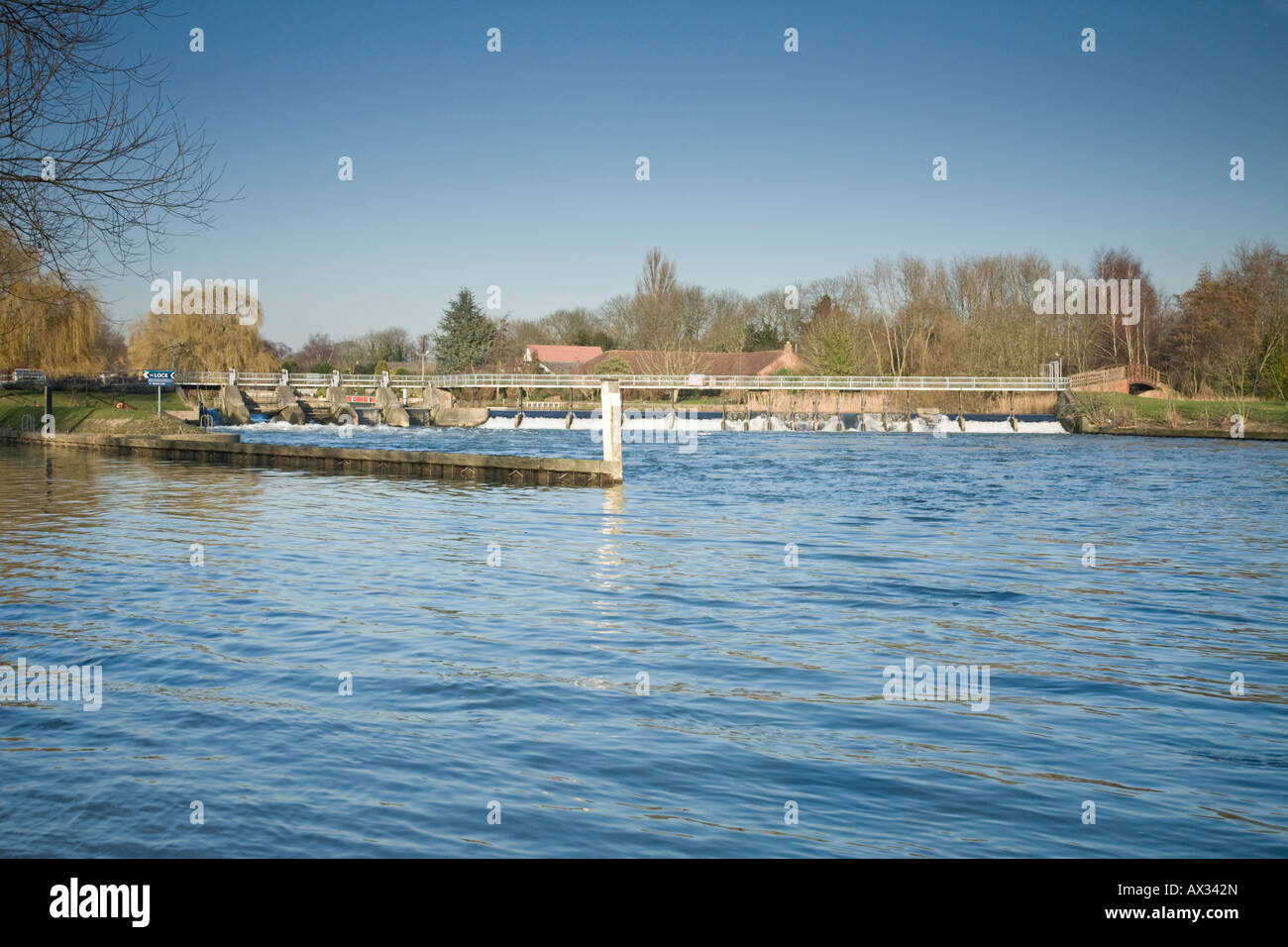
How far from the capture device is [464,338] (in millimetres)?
104938

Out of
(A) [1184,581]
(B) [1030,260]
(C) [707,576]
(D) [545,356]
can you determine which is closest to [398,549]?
(C) [707,576]

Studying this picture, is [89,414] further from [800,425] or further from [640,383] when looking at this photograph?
[800,425]

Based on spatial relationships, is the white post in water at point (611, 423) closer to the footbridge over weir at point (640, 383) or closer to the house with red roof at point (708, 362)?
the footbridge over weir at point (640, 383)

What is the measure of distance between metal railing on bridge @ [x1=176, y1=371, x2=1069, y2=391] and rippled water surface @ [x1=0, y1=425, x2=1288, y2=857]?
59.9 m

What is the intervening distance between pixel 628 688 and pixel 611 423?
19.9 m

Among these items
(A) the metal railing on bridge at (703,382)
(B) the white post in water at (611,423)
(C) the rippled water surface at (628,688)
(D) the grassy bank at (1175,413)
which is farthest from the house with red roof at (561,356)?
(C) the rippled water surface at (628,688)

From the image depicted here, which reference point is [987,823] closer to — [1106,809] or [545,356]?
[1106,809]

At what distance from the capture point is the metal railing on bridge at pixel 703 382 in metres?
76.9

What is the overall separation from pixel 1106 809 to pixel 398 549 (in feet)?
37.4

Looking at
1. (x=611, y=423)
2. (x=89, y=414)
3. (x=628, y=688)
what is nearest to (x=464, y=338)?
(x=89, y=414)

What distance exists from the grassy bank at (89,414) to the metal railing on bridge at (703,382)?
19.7m

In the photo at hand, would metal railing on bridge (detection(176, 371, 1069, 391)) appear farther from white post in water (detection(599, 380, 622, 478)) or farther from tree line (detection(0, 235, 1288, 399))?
white post in water (detection(599, 380, 622, 478))
